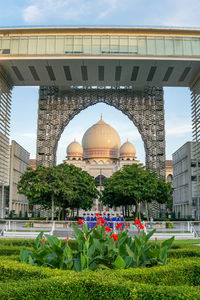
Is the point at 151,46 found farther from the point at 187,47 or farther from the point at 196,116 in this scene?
the point at 196,116

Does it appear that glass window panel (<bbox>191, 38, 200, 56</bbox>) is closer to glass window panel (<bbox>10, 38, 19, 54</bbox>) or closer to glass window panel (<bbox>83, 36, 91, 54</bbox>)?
glass window panel (<bbox>83, 36, 91, 54</bbox>)

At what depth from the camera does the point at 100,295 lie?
18.7 feet

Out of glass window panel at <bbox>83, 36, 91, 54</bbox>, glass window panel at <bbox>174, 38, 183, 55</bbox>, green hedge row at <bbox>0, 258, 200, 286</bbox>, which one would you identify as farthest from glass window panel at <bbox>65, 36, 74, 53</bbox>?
green hedge row at <bbox>0, 258, 200, 286</bbox>

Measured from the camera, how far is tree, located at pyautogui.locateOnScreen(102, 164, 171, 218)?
3366cm

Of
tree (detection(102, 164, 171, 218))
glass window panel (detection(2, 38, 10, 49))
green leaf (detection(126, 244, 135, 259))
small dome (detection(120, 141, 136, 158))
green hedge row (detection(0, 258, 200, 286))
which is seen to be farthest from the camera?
small dome (detection(120, 141, 136, 158))

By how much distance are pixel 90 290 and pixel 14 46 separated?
34.2 meters

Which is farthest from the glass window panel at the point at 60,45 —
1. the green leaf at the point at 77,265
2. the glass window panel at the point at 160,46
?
the green leaf at the point at 77,265

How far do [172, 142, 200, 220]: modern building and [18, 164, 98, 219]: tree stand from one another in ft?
46.6

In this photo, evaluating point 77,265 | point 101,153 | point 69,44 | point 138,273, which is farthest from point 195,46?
point 101,153

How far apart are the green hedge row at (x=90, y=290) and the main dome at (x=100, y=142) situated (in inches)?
2475

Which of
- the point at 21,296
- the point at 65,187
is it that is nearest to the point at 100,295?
the point at 21,296

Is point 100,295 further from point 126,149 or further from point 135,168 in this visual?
point 126,149

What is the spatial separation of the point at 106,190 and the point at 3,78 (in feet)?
54.4

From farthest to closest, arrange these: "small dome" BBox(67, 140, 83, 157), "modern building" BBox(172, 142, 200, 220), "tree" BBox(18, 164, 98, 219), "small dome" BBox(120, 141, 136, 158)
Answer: "small dome" BBox(67, 140, 83, 157) < "small dome" BBox(120, 141, 136, 158) < "modern building" BBox(172, 142, 200, 220) < "tree" BBox(18, 164, 98, 219)
